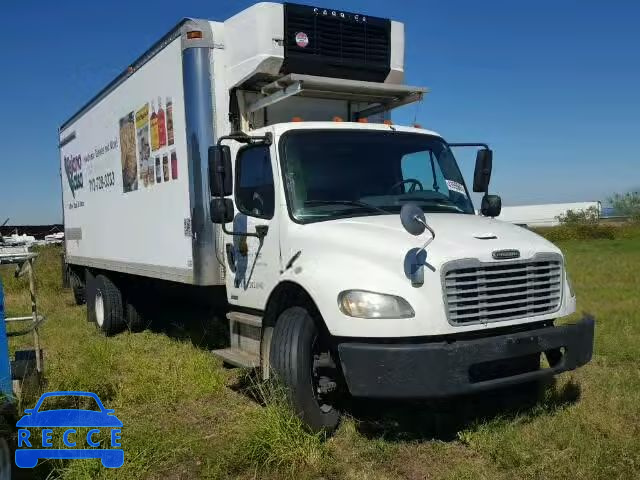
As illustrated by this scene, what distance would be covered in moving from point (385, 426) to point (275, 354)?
1.02 meters

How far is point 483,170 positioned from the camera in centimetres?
595

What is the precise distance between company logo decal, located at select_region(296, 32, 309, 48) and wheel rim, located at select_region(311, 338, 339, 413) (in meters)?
2.90

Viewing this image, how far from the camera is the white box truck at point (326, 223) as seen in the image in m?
4.05

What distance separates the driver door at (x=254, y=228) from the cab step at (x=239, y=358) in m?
0.45

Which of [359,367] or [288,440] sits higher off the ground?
[359,367]

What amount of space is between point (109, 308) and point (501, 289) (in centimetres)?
683

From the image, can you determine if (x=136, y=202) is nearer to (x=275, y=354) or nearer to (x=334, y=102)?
(x=334, y=102)

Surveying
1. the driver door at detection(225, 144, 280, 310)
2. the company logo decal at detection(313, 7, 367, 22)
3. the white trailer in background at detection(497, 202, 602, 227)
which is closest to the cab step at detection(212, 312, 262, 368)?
the driver door at detection(225, 144, 280, 310)

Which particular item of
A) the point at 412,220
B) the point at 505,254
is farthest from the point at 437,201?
the point at 412,220

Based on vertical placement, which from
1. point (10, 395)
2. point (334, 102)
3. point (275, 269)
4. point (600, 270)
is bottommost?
point (600, 270)

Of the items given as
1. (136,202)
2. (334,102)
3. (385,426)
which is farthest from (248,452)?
(136,202)

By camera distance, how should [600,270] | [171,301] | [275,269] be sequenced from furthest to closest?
1. [600,270]
2. [171,301]
3. [275,269]

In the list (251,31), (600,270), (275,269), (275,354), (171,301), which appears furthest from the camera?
(600,270)

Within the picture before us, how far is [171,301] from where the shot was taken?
31.8 ft
